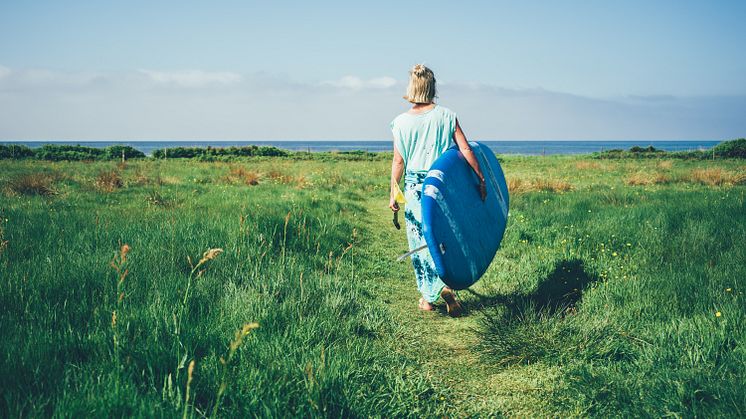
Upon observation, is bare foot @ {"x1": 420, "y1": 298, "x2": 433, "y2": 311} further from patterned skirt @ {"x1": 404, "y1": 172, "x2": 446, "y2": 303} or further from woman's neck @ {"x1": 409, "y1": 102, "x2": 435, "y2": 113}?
woman's neck @ {"x1": 409, "y1": 102, "x2": 435, "y2": 113}

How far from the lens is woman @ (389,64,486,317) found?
441 cm

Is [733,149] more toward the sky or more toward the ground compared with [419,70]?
more toward the sky

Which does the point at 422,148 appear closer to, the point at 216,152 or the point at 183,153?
the point at 183,153

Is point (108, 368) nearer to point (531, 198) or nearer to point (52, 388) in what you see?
point (52, 388)

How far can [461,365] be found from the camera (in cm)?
357

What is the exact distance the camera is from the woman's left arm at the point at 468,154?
4.31m

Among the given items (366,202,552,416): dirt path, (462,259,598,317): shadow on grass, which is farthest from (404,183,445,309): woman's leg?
(462,259,598,317): shadow on grass

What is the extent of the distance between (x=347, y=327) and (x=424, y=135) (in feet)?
6.60

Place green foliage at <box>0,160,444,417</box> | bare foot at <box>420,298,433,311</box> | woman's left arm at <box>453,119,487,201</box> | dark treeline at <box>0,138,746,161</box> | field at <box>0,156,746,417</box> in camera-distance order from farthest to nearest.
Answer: dark treeline at <box>0,138,746,161</box>, bare foot at <box>420,298,433,311</box>, woman's left arm at <box>453,119,487,201</box>, field at <box>0,156,746,417</box>, green foliage at <box>0,160,444,417</box>

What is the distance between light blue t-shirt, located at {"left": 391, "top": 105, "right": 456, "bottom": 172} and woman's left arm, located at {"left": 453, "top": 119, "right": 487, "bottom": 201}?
62 mm

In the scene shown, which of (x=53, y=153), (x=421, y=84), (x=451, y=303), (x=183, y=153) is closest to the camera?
(x=421, y=84)

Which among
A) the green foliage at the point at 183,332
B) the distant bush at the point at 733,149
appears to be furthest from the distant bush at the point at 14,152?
the distant bush at the point at 733,149

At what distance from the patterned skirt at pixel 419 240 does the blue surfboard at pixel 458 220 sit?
446 millimetres

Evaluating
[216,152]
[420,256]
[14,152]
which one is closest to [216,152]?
[216,152]
